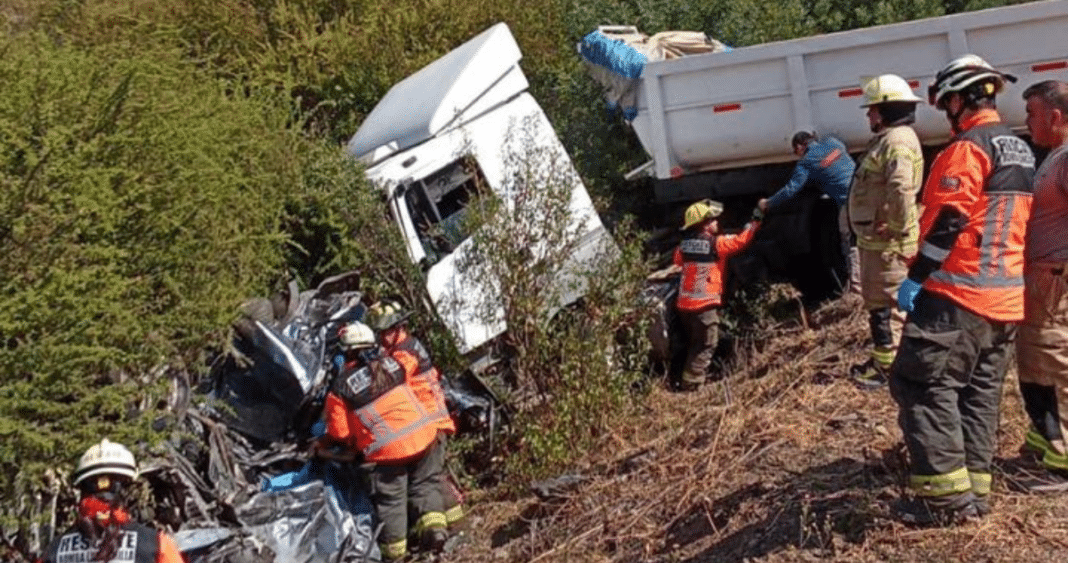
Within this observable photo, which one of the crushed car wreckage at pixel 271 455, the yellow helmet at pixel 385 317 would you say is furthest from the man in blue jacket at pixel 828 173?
the yellow helmet at pixel 385 317

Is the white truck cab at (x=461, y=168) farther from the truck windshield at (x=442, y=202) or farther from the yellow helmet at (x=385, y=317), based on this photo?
the yellow helmet at (x=385, y=317)

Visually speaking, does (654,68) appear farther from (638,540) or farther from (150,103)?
(638,540)

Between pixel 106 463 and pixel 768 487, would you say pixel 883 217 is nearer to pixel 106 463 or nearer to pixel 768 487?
pixel 768 487

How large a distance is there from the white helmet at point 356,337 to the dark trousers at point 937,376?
142 inches

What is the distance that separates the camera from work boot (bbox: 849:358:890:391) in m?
7.98

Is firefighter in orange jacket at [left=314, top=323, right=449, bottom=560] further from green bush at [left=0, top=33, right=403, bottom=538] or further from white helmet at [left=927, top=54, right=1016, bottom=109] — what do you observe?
white helmet at [left=927, top=54, right=1016, bottom=109]

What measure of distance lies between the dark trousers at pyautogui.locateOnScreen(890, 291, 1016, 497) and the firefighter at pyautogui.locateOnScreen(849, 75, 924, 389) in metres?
1.75

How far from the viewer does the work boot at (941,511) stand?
5438mm

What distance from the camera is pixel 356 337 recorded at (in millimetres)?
8180

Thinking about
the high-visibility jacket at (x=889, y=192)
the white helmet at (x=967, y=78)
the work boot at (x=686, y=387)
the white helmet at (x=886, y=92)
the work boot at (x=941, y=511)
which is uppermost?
the white helmet at (x=967, y=78)

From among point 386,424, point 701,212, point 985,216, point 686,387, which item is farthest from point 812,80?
point 985,216

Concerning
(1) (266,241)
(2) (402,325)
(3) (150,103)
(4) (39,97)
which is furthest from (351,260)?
(4) (39,97)

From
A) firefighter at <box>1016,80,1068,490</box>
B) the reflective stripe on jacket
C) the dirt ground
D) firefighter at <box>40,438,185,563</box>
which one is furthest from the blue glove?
the reflective stripe on jacket

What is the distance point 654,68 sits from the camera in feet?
33.9
